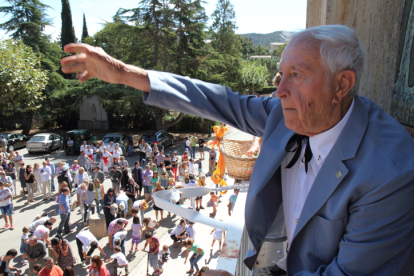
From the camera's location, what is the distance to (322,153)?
1.27 meters

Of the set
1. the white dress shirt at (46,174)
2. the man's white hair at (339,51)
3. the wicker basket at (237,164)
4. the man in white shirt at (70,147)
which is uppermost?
the man's white hair at (339,51)

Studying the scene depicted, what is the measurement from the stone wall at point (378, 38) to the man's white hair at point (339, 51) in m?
1.14

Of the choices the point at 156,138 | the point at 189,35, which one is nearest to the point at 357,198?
the point at 156,138

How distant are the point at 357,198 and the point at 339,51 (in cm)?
56

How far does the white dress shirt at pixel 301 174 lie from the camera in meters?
1.24

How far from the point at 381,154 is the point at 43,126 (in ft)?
101

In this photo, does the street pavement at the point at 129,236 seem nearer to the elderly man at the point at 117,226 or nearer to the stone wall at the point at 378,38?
the elderly man at the point at 117,226

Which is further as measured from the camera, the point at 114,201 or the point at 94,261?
the point at 114,201

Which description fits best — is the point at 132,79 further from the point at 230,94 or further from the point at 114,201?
the point at 114,201

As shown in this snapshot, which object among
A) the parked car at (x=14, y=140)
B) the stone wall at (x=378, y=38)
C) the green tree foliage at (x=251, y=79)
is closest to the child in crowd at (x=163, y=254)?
the stone wall at (x=378, y=38)

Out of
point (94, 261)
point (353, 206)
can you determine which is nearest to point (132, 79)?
point (353, 206)

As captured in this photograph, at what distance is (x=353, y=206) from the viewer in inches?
40.8

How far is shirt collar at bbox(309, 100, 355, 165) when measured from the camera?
1210mm

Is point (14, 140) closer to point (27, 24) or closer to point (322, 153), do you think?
point (27, 24)
